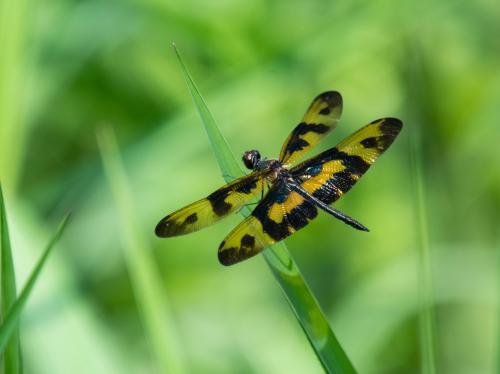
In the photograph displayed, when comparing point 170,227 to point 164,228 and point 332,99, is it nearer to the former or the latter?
point 164,228

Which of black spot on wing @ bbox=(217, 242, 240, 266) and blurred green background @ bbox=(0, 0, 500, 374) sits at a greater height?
blurred green background @ bbox=(0, 0, 500, 374)

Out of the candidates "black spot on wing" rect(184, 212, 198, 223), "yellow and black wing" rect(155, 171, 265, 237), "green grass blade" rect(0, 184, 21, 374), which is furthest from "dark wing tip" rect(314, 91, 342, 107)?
"green grass blade" rect(0, 184, 21, 374)

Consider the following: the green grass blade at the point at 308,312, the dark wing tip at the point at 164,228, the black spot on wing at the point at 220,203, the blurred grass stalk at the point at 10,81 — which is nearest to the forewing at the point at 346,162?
the black spot on wing at the point at 220,203

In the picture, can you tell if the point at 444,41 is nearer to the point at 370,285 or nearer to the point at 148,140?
the point at 370,285

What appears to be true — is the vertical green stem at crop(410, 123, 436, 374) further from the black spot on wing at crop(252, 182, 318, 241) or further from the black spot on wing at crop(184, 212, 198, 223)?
the black spot on wing at crop(184, 212, 198, 223)

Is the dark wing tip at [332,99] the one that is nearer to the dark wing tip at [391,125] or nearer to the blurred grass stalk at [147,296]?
the dark wing tip at [391,125]

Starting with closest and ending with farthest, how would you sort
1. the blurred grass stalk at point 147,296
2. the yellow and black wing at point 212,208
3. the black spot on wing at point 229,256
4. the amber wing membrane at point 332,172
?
1. the blurred grass stalk at point 147,296
2. the black spot on wing at point 229,256
3. the yellow and black wing at point 212,208
4. the amber wing membrane at point 332,172

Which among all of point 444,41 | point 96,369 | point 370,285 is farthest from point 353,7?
point 96,369
